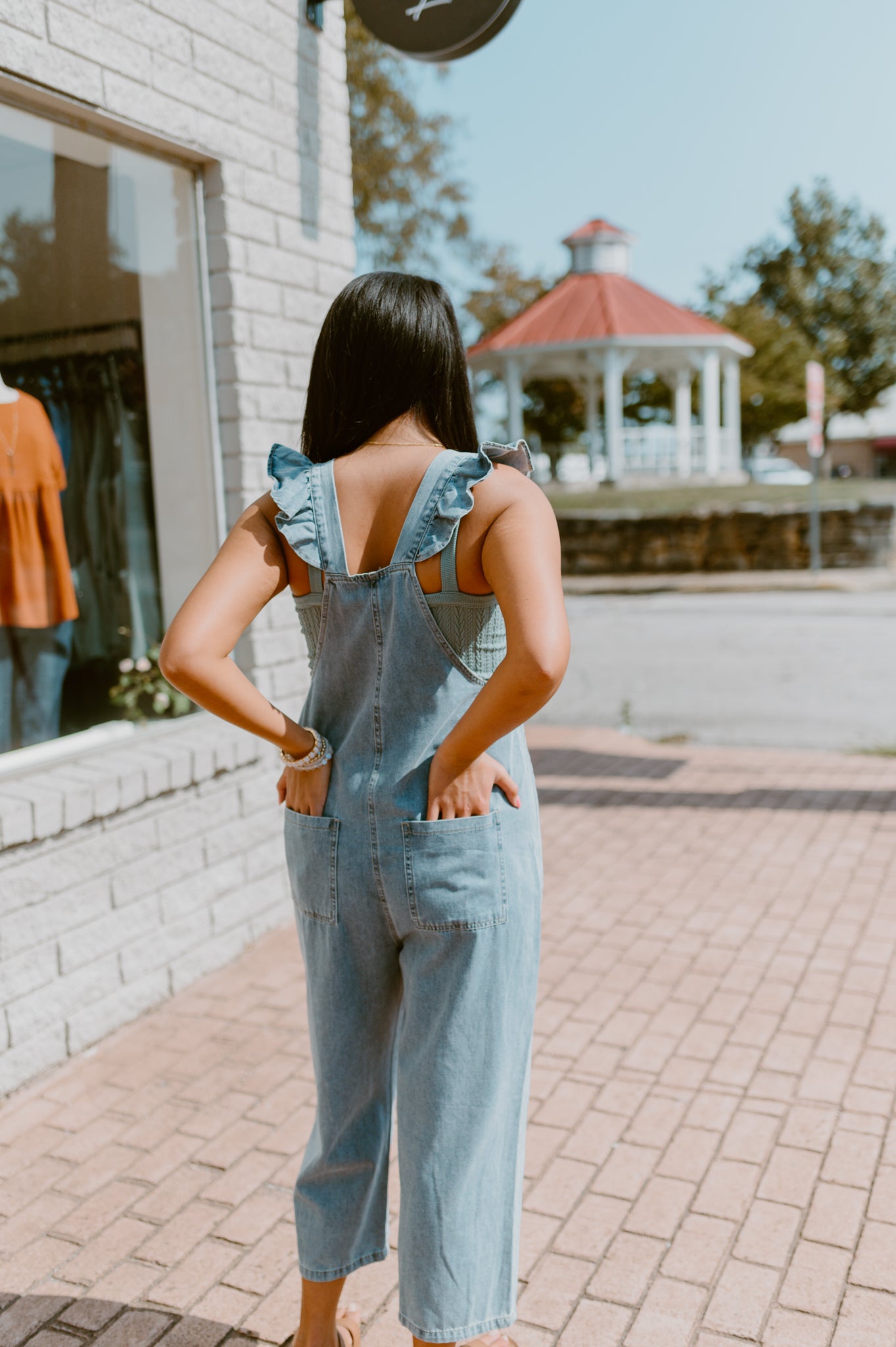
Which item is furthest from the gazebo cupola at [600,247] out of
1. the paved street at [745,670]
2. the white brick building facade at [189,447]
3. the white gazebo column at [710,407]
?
the white brick building facade at [189,447]

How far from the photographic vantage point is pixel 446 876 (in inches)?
70.7

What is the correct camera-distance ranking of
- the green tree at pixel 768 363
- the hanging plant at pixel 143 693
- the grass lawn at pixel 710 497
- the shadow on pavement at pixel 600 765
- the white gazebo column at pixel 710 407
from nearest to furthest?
the hanging plant at pixel 143 693, the shadow on pavement at pixel 600 765, the grass lawn at pixel 710 497, the white gazebo column at pixel 710 407, the green tree at pixel 768 363

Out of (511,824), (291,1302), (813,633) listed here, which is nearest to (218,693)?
(511,824)

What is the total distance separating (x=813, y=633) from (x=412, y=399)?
38.0 ft

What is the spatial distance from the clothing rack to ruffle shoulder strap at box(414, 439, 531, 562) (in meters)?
2.59

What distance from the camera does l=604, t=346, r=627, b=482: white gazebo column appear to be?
24.6 metres

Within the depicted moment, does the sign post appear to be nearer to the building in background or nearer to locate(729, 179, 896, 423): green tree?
locate(729, 179, 896, 423): green tree

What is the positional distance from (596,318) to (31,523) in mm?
23183

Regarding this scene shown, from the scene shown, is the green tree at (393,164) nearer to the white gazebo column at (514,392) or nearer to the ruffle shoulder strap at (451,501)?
the white gazebo column at (514,392)

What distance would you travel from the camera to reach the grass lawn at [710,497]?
20312 millimetres

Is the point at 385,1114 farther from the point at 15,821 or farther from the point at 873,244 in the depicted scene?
the point at 873,244

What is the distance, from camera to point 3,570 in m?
3.74

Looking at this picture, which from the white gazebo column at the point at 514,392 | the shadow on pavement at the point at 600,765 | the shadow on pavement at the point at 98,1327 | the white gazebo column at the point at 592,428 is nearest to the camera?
the shadow on pavement at the point at 98,1327

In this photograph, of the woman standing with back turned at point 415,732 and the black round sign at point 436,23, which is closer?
the woman standing with back turned at point 415,732
